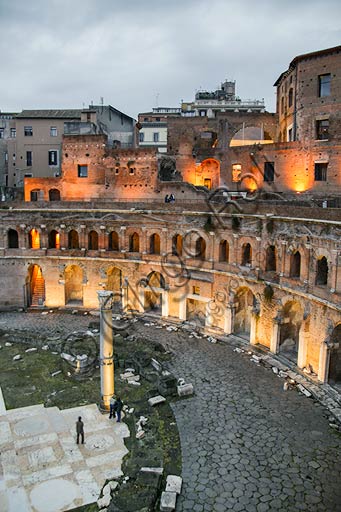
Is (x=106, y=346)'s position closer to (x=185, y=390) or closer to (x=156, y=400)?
(x=156, y=400)

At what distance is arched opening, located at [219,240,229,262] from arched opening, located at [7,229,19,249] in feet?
55.4

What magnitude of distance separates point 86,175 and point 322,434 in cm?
3213

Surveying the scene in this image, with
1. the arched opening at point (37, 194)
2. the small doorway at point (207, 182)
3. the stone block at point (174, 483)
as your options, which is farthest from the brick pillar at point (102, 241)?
the stone block at point (174, 483)

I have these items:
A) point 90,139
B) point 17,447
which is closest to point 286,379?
point 17,447

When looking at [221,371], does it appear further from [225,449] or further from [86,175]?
[86,175]

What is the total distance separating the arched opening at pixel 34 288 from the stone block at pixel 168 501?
2460 cm

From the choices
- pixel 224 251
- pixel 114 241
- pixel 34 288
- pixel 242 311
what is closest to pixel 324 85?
pixel 224 251

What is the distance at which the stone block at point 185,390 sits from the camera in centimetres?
2177

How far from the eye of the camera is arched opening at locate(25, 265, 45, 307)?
3709 cm

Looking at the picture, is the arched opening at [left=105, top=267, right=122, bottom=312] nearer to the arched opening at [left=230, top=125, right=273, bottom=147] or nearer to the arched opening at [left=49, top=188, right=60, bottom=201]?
the arched opening at [left=49, top=188, right=60, bottom=201]

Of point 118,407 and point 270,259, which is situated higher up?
point 270,259

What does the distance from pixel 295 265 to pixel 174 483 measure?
1385cm

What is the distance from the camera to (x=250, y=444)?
18125mm

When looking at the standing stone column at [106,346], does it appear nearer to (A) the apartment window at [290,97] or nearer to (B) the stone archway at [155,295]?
(B) the stone archway at [155,295]
